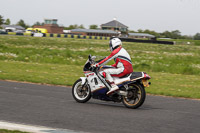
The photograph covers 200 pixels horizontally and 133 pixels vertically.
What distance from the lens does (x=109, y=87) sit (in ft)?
31.8

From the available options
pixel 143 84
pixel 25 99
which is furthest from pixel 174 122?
pixel 25 99

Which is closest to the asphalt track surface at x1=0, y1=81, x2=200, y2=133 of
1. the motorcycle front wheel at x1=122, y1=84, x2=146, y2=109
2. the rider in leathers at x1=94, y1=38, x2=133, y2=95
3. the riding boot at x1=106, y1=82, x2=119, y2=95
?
the motorcycle front wheel at x1=122, y1=84, x2=146, y2=109

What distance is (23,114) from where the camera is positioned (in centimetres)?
779

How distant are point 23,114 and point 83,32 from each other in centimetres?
16510

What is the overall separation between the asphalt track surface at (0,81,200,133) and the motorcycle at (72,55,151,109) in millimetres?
226

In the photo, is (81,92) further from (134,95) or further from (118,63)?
(134,95)

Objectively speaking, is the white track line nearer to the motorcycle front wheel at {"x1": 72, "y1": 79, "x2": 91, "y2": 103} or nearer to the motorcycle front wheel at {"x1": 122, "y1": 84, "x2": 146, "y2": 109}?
the motorcycle front wheel at {"x1": 122, "y1": 84, "x2": 146, "y2": 109}

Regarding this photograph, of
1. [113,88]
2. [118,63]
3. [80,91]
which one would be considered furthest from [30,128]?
[80,91]

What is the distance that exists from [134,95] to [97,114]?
1.49m

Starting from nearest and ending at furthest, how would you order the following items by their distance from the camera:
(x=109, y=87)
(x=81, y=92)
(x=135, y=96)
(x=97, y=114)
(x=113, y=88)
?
(x=97, y=114) → (x=135, y=96) → (x=113, y=88) → (x=109, y=87) → (x=81, y=92)

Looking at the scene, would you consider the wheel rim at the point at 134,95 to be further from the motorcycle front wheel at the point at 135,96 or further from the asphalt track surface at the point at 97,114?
the asphalt track surface at the point at 97,114

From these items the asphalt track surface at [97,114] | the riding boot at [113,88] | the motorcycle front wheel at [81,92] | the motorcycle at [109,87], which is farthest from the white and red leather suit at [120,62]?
the motorcycle front wheel at [81,92]

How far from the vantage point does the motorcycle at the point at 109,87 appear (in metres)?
9.20

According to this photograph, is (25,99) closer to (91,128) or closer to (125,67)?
(125,67)
